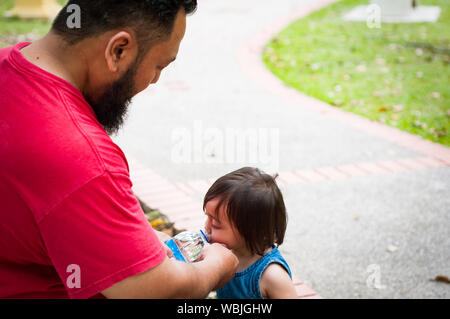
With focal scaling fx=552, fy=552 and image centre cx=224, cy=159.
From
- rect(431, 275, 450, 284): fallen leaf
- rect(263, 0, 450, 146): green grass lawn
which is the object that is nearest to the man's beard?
rect(431, 275, 450, 284): fallen leaf

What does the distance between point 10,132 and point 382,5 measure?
41.9ft

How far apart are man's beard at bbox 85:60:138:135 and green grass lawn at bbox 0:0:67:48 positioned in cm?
806

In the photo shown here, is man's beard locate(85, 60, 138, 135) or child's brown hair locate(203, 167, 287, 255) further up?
man's beard locate(85, 60, 138, 135)

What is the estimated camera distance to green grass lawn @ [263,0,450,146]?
6.67 m

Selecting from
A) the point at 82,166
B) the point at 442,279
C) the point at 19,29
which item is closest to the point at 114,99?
the point at 82,166

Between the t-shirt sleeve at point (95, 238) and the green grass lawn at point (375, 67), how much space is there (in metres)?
4.94

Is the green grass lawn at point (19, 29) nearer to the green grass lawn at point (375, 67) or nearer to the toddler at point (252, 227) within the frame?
the green grass lawn at point (375, 67)

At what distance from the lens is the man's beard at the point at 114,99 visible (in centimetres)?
172

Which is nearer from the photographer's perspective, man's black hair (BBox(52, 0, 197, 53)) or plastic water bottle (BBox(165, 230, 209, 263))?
man's black hair (BBox(52, 0, 197, 53))

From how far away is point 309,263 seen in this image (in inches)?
138

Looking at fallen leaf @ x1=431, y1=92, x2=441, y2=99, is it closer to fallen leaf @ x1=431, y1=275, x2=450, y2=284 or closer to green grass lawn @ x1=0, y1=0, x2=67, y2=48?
fallen leaf @ x1=431, y1=275, x2=450, y2=284

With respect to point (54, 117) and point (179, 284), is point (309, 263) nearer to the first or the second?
point (179, 284)
